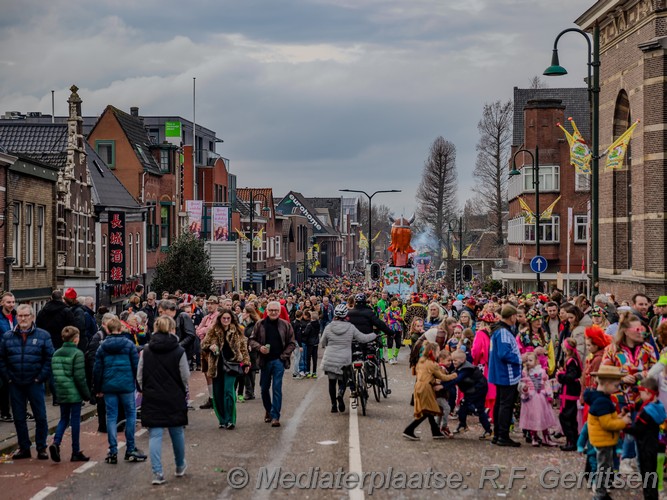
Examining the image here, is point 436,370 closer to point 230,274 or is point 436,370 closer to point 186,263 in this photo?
point 186,263

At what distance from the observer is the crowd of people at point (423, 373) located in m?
9.91

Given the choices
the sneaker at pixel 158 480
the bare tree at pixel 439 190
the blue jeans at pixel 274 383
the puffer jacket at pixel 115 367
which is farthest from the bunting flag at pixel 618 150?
the bare tree at pixel 439 190

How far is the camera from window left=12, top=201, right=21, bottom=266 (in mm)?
27438

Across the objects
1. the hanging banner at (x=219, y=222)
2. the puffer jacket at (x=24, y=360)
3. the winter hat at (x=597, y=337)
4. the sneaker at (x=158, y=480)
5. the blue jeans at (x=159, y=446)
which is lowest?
the sneaker at (x=158, y=480)

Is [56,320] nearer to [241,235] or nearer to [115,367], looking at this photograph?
[115,367]

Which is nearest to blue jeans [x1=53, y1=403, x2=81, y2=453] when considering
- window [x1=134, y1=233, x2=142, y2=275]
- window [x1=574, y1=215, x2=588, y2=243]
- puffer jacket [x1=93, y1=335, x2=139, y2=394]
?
puffer jacket [x1=93, y1=335, x2=139, y2=394]

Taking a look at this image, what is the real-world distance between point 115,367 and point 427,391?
4.04m

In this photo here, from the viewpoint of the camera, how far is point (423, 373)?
43.9 ft

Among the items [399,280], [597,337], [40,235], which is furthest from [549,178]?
[597,337]

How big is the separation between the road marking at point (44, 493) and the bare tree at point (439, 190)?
8222 centimetres

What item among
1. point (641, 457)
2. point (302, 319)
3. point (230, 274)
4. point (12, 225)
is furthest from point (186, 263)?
point (641, 457)

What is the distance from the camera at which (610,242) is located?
36406 millimetres

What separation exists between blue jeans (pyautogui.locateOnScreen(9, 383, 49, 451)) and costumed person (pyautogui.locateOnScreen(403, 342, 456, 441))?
4.69 meters

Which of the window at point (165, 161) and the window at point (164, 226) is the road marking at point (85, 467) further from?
the window at point (165, 161)
